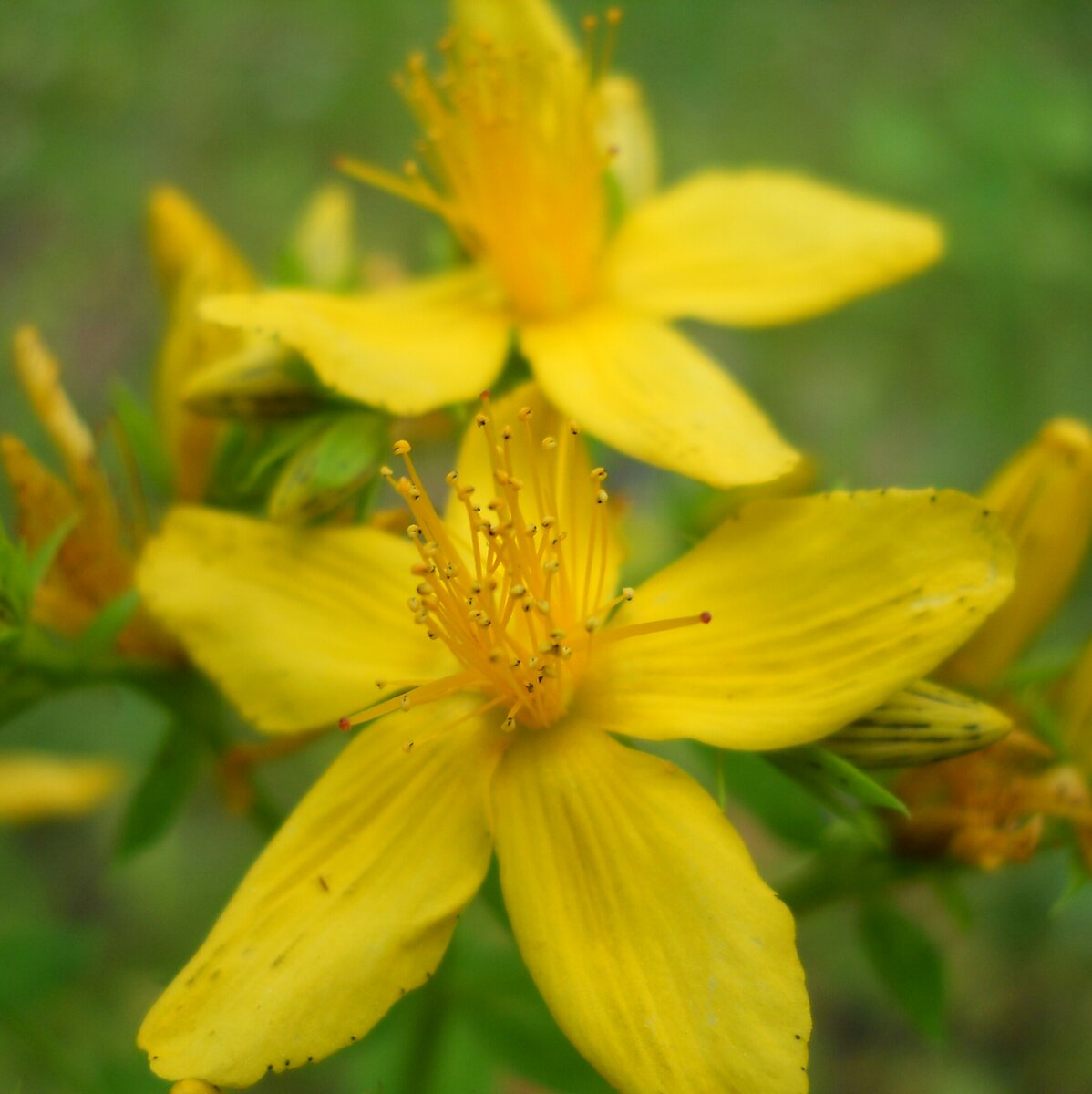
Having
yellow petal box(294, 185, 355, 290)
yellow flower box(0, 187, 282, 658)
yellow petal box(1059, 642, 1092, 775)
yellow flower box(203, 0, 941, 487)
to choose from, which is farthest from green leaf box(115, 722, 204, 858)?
yellow petal box(1059, 642, 1092, 775)

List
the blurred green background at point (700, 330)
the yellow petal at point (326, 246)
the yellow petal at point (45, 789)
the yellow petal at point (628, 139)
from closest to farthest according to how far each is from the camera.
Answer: the yellow petal at point (326, 246) < the yellow petal at point (628, 139) < the yellow petal at point (45, 789) < the blurred green background at point (700, 330)

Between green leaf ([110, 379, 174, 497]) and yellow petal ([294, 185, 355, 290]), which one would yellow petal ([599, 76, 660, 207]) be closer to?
yellow petal ([294, 185, 355, 290])

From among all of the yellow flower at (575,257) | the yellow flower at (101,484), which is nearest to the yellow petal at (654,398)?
the yellow flower at (575,257)

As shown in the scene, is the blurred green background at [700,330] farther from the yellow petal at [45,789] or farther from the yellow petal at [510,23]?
the yellow petal at [510,23]

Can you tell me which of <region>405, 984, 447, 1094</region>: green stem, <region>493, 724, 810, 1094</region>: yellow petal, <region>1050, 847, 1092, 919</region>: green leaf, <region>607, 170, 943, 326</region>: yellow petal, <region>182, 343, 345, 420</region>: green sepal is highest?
<region>607, 170, 943, 326</region>: yellow petal

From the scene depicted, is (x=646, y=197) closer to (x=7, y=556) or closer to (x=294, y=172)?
(x=7, y=556)

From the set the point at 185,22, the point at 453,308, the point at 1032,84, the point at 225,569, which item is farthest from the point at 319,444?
the point at 185,22

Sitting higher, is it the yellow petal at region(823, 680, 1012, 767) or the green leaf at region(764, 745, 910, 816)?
the yellow petal at region(823, 680, 1012, 767)
